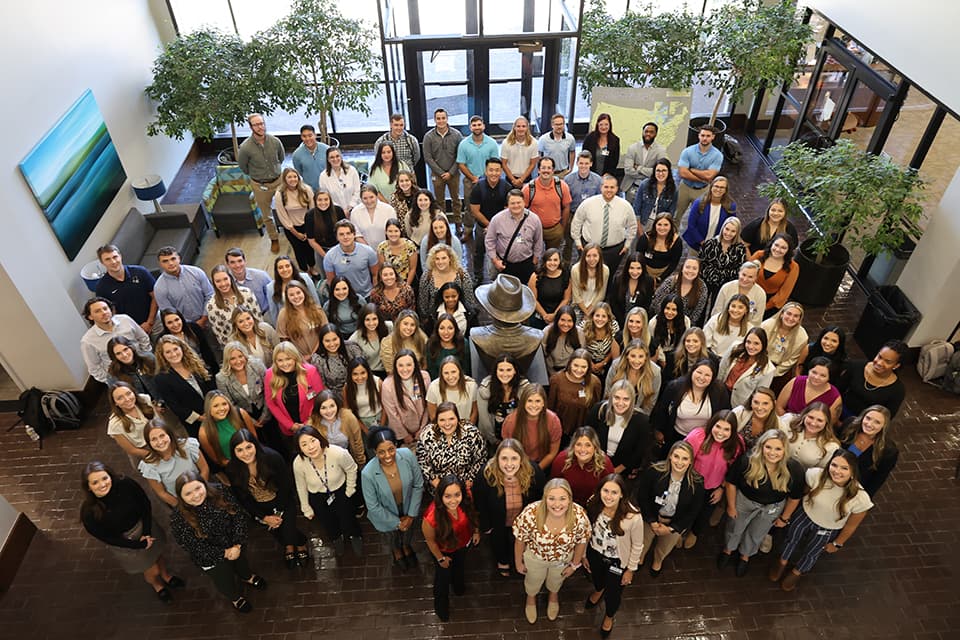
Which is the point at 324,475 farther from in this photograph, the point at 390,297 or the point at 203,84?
the point at 203,84

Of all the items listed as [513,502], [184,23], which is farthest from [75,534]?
[184,23]

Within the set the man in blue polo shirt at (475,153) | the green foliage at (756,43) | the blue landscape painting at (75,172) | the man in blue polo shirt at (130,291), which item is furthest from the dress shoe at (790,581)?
the blue landscape painting at (75,172)

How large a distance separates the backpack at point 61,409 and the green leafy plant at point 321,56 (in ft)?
15.6

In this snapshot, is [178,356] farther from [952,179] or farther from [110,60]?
[952,179]

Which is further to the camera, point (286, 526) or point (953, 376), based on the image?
point (953, 376)

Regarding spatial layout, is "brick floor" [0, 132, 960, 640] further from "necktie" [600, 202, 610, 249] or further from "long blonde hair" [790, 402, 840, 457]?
"necktie" [600, 202, 610, 249]

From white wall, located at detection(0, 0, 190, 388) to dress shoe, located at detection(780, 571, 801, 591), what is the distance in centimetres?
698

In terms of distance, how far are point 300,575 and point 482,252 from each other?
4112mm

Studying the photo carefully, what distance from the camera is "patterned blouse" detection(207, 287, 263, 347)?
243 inches

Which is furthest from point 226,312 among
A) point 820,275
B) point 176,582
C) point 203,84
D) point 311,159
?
point 820,275

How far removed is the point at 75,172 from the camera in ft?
24.9

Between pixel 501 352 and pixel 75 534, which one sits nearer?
pixel 501 352

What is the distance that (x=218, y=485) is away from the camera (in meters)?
4.92

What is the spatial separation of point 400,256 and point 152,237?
13.7 feet
